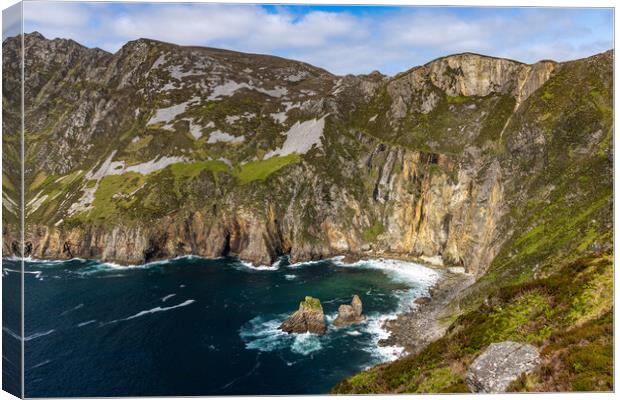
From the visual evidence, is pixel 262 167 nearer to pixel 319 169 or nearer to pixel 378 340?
pixel 319 169

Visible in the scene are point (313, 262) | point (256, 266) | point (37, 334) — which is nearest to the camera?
point (37, 334)

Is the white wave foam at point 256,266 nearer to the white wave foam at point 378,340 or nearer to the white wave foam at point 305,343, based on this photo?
the white wave foam at point 378,340

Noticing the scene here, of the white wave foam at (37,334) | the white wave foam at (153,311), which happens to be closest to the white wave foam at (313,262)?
the white wave foam at (153,311)

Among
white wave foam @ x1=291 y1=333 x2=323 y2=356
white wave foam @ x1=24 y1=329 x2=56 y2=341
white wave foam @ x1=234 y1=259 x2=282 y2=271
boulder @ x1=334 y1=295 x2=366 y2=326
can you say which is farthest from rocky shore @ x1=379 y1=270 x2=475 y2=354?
white wave foam @ x1=24 y1=329 x2=56 y2=341

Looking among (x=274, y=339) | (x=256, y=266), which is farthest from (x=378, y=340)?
(x=256, y=266)

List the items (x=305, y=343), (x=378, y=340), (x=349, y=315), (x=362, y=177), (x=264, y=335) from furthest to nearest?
(x=362, y=177)
(x=349, y=315)
(x=264, y=335)
(x=378, y=340)
(x=305, y=343)

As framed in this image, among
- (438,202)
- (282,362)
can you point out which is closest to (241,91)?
(438,202)

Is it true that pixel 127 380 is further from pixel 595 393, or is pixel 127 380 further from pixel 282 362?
pixel 595 393
